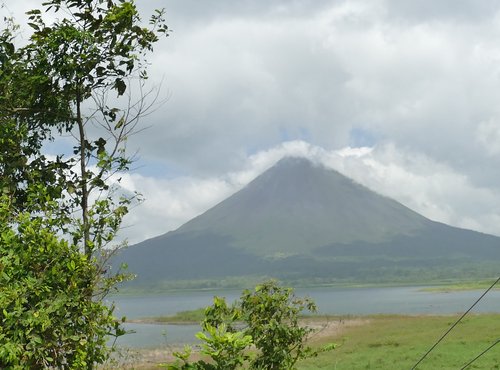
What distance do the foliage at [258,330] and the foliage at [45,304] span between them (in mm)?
1152

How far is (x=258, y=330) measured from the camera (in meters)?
7.61

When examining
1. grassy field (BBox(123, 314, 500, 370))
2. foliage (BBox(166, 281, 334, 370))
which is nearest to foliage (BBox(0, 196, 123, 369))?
foliage (BBox(166, 281, 334, 370))

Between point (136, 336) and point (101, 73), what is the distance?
63848 mm

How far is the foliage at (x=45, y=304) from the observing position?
5.83 m


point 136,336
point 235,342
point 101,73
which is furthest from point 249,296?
point 136,336

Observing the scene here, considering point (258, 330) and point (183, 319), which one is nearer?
point (258, 330)

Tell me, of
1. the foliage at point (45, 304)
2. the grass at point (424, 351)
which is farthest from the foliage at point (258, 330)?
the grass at point (424, 351)

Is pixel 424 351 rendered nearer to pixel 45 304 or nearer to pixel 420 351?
pixel 420 351

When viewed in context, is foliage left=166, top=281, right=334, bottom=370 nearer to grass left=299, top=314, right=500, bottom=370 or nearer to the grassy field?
the grassy field

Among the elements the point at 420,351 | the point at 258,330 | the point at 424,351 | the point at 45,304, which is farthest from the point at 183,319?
the point at 45,304

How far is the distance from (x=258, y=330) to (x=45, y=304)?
2.85 m

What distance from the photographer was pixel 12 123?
7613mm

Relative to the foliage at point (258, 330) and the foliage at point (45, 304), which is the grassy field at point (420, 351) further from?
the foliage at point (45, 304)

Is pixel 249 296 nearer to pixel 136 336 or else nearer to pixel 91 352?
pixel 91 352
